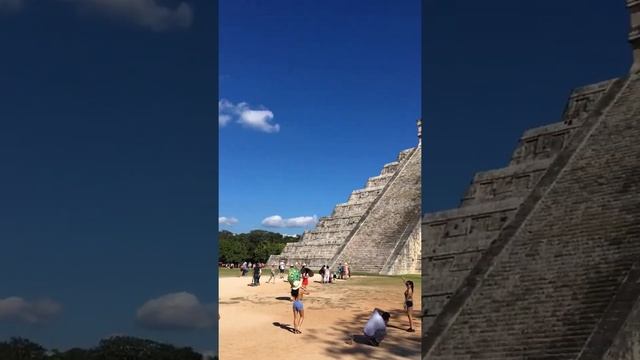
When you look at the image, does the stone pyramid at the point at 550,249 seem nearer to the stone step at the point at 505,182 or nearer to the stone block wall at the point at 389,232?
the stone step at the point at 505,182

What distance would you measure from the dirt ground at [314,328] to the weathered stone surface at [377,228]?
36.6 feet

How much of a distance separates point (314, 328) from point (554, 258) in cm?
381

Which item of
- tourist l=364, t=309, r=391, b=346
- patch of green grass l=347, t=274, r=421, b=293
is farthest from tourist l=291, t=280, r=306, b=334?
patch of green grass l=347, t=274, r=421, b=293

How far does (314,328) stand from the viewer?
9.14 metres

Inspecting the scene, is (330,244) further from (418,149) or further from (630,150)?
(630,150)

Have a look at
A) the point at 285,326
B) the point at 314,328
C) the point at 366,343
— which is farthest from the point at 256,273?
the point at 366,343

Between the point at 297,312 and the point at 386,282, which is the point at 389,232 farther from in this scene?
the point at 297,312

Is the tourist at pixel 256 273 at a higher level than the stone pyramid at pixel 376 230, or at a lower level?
lower

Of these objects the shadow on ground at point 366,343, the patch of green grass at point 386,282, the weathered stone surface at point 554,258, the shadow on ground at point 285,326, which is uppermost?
the weathered stone surface at point 554,258

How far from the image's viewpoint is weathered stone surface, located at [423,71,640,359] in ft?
22.6

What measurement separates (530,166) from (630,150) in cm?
190

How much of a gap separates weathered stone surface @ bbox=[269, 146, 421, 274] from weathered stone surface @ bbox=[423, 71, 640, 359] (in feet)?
42.8

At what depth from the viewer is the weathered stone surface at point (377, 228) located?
1009 inches

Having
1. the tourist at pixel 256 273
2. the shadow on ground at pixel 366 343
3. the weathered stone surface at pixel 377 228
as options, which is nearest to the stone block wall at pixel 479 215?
the shadow on ground at pixel 366 343
